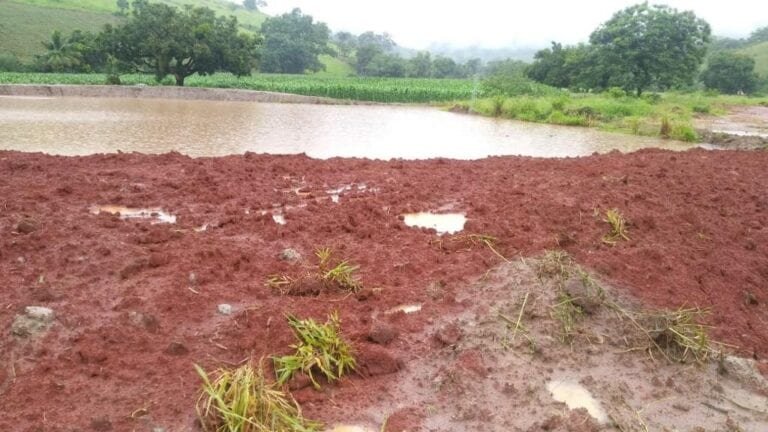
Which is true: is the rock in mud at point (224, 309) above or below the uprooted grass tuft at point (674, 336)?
above

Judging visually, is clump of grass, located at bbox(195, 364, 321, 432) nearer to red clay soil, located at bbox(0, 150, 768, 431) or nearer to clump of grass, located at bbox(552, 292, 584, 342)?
red clay soil, located at bbox(0, 150, 768, 431)

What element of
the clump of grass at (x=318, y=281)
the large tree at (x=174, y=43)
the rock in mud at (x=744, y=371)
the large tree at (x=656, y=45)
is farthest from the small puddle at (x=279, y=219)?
the large tree at (x=656, y=45)

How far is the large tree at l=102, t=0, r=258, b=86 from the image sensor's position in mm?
28594

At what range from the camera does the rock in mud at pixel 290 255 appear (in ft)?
15.3

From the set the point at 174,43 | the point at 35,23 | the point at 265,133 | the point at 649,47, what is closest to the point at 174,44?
the point at 174,43

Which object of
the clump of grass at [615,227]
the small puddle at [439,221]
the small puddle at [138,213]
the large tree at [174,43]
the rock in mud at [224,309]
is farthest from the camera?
the large tree at [174,43]

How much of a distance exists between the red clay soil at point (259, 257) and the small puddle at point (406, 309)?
2.4 inches

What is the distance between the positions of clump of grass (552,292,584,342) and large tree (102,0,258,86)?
2759 centimetres

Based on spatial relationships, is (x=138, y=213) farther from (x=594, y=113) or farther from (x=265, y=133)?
(x=594, y=113)

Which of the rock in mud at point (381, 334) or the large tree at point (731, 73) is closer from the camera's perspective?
the rock in mud at point (381, 334)

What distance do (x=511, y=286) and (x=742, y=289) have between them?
2.06 m

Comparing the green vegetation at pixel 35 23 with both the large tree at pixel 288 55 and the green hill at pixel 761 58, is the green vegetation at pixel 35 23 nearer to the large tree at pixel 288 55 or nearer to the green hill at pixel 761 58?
the large tree at pixel 288 55

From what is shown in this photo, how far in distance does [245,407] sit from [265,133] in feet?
38.0

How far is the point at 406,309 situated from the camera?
13.5 feet
